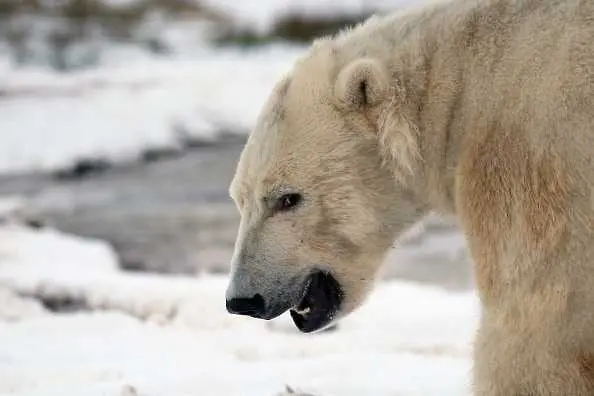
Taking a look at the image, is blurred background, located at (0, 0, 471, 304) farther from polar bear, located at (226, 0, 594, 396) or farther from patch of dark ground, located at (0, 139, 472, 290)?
polar bear, located at (226, 0, 594, 396)

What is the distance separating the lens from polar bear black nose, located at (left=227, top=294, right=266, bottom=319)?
2.78 meters

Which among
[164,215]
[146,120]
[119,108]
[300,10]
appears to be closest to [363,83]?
[164,215]

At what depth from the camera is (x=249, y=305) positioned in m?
2.79

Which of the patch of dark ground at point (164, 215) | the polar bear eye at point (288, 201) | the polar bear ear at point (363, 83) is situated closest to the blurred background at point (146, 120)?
the patch of dark ground at point (164, 215)

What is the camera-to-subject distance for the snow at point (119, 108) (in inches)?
478

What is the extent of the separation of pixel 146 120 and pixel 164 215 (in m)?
5.49

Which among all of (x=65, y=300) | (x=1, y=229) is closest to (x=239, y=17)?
(x=1, y=229)

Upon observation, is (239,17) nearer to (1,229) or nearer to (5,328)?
(1,229)

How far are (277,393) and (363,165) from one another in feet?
3.13

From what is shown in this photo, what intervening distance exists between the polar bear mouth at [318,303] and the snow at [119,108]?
28.5ft

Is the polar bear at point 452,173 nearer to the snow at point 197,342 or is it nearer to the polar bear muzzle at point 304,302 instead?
the polar bear muzzle at point 304,302

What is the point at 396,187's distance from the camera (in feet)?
9.21

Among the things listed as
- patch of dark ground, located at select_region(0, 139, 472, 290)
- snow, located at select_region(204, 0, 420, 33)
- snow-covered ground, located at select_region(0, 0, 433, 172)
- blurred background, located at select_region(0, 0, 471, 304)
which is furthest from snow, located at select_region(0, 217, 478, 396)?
snow, located at select_region(204, 0, 420, 33)

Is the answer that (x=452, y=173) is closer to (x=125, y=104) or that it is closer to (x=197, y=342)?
(x=197, y=342)
